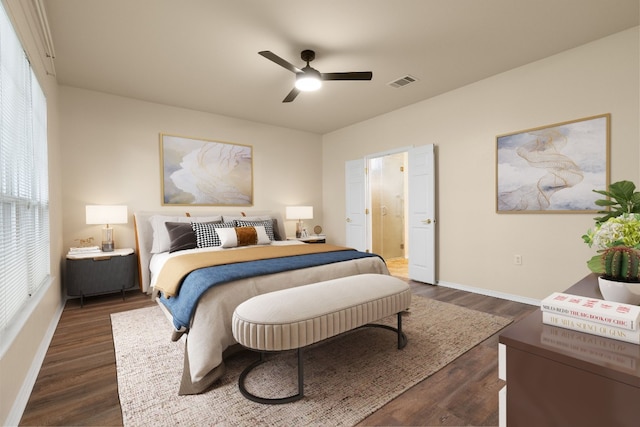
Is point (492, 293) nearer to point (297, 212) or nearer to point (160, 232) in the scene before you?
point (297, 212)

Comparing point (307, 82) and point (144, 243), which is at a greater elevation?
point (307, 82)

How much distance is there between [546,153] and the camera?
3262 millimetres

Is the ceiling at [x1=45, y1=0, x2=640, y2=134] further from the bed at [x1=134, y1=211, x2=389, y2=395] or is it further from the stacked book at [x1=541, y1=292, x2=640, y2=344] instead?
the stacked book at [x1=541, y1=292, x2=640, y2=344]

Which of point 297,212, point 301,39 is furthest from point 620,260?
point 297,212

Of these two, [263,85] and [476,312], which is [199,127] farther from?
[476,312]

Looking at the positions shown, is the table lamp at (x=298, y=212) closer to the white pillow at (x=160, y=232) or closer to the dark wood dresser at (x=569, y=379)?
the white pillow at (x=160, y=232)

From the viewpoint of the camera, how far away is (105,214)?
11.9ft

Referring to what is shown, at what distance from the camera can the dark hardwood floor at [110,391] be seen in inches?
62.7

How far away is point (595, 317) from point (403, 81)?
3.44 metres

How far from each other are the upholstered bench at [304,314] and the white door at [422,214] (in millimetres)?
2240

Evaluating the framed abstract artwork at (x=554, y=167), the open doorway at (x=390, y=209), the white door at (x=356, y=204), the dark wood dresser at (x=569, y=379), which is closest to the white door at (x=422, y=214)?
the framed abstract artwork at (x=554, y=167)

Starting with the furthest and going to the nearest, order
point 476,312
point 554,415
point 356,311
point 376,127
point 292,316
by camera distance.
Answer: point 376,127 < point 476,312 < point 356,311 < point 292,316 < point 554,415

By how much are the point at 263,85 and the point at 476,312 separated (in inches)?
140

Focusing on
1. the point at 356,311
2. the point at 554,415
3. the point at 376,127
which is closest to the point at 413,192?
the point at 376,127
